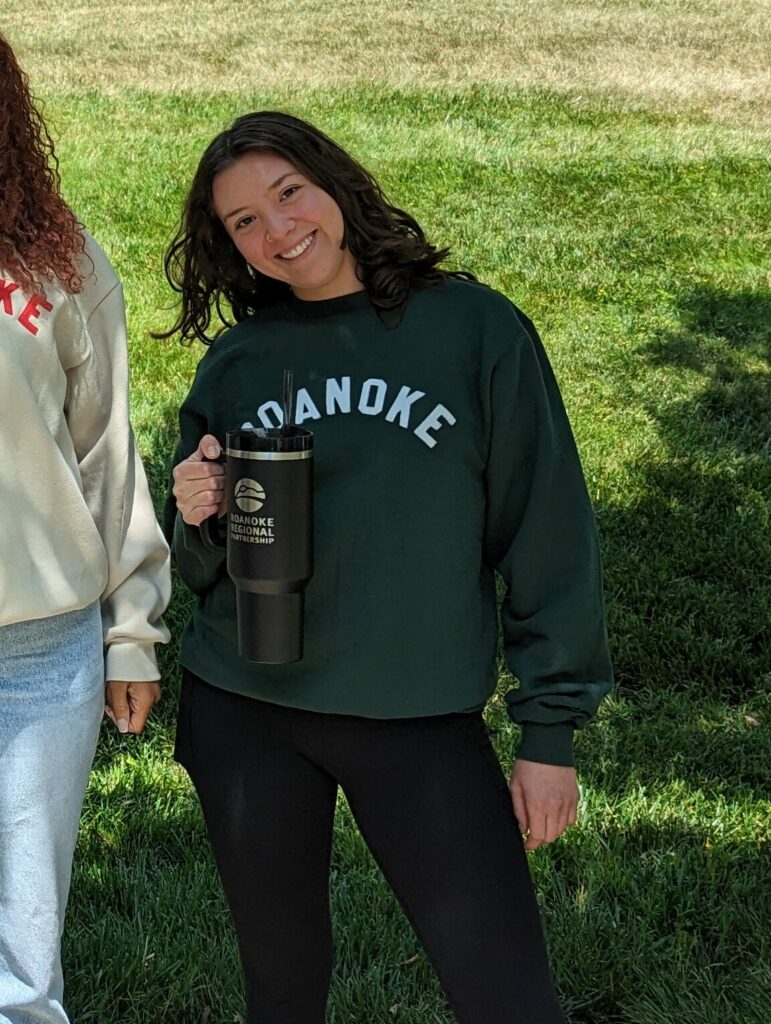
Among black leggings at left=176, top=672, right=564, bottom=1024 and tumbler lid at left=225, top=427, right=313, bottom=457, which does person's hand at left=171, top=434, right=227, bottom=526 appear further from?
black leggings at left=176, top=672, right=564, bottom=1024

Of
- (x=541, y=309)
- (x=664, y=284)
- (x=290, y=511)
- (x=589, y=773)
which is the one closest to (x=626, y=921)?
(x=589, y=773)

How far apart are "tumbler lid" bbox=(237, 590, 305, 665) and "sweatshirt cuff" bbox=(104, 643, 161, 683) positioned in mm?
396

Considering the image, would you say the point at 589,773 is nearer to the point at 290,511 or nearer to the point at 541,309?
the point at 290,511

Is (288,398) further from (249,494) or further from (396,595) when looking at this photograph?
(396,595)

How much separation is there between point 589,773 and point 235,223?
2386mm

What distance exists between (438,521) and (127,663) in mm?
662

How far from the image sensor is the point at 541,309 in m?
8.55

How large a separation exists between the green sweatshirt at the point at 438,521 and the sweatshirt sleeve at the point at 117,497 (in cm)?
28

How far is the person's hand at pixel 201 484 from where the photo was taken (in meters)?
2.26

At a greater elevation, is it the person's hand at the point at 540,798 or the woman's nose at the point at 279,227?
the woman's nose at the point at 279,227

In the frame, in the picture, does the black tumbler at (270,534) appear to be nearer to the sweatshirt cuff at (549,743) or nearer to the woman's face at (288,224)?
the woman's face at (288,224)

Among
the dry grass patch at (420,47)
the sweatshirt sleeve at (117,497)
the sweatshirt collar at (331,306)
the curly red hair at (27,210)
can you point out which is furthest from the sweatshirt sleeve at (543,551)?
the dry grass patch at (420,47)

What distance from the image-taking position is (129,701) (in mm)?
2564

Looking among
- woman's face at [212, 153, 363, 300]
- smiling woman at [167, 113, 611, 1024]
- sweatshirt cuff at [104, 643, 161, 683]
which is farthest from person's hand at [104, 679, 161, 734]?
Answer: woman's face at [212, 153, 363, 300]
